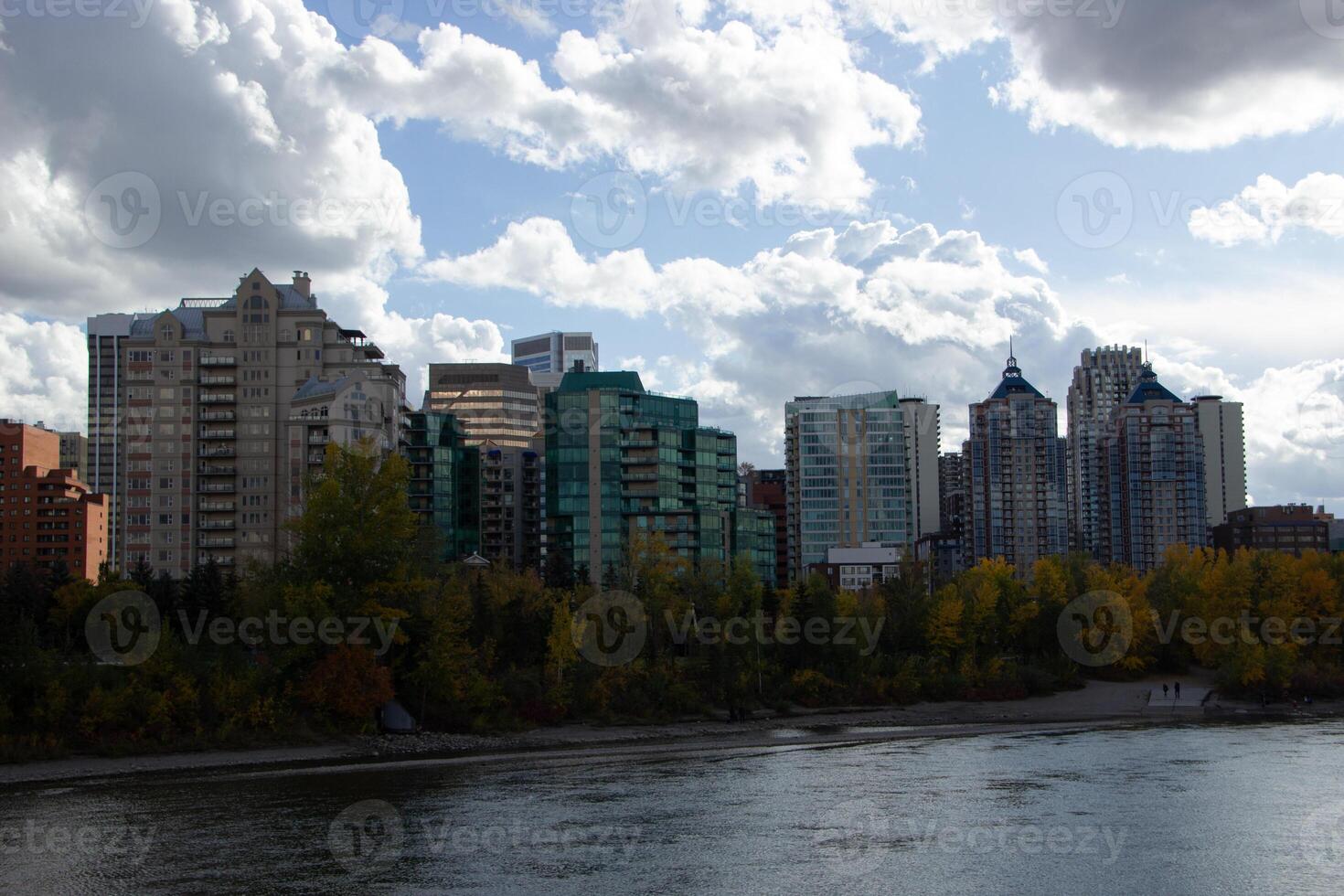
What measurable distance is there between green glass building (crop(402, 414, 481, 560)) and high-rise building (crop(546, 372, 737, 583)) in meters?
11.9

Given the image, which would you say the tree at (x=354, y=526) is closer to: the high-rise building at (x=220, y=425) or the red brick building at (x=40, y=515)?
the high-rise building at (x=220, y=425)

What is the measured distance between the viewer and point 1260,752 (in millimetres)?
69375

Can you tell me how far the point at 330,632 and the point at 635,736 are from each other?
63.9 feet

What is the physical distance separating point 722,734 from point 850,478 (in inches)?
4201

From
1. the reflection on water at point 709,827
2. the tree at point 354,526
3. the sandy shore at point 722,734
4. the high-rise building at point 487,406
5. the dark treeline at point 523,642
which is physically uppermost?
the high-rise building at point 487,406

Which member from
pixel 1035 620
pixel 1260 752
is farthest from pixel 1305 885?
pixel 1035 620

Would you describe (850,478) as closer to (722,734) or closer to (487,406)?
(487,406)

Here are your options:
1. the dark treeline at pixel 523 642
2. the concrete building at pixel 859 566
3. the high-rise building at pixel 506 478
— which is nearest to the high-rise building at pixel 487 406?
the high-rise building at pixel 506 478

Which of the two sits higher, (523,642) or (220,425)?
(220,425)

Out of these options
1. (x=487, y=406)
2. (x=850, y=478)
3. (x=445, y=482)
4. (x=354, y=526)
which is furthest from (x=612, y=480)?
(x=487, y=406)

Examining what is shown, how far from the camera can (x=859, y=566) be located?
16350cm

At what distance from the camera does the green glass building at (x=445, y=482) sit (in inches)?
5527

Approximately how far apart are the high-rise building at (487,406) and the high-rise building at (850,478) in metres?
40.5

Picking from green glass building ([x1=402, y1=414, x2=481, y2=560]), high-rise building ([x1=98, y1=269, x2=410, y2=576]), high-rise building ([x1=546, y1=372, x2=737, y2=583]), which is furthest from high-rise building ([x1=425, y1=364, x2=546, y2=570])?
high-rise building ([x1=98, y1=269, x2=410, y2=576])
